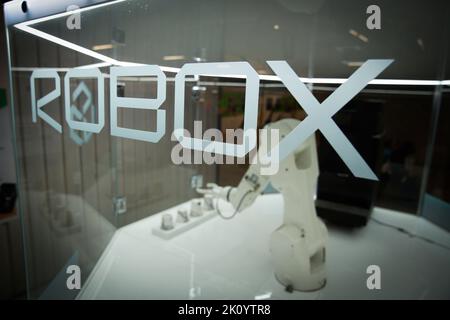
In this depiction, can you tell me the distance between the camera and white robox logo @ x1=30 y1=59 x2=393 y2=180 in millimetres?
732

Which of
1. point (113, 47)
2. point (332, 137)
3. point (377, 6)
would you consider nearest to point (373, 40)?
point (377, 6)

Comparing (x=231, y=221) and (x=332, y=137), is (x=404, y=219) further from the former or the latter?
(x=332, y=137)

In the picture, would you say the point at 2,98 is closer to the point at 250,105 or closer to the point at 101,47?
the point at 101,47

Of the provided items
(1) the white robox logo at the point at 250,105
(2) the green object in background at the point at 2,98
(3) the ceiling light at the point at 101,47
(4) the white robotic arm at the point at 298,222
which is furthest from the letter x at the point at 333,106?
(2) the green object in background at the point at 2,98

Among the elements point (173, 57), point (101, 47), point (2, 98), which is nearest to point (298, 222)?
point (173, 57)

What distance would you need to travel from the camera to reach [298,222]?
1.49 metres

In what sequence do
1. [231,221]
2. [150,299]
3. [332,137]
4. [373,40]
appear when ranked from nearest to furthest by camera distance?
1. [332,137]
2. [150,299]
3. [373,40]
4. [231,221]

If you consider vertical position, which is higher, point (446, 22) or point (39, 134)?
point (446, 22)

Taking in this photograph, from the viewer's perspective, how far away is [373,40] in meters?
1.48

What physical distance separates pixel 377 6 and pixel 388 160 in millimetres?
1990

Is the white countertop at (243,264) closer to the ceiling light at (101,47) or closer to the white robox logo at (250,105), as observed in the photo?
the white robox logo at (250,105)

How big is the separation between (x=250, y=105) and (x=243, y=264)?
3.80ft

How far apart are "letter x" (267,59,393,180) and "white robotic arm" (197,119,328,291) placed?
25.0 inches

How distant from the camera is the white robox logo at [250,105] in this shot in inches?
28.8
